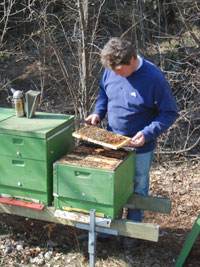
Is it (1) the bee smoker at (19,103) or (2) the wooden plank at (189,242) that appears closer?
(2) the wooden plank at (189,242)

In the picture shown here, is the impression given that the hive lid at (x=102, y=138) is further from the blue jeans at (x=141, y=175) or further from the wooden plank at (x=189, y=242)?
the wooden plank at (x=189, y=242)

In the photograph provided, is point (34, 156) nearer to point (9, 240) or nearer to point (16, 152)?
point (16, 152)

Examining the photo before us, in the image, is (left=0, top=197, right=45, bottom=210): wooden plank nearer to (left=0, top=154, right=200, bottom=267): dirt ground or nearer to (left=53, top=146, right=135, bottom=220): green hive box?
(left=53, top=146, right=135, bottom=220): green hive box

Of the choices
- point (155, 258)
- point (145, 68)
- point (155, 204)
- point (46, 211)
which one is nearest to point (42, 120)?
point (46, 211)

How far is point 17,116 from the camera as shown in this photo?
11.0 feet

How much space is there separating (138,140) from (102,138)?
0.99 ft

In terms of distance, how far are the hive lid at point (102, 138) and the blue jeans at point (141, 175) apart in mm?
401

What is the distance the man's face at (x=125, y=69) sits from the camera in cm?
298

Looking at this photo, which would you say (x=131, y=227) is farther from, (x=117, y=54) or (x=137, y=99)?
(x=117, y=54)

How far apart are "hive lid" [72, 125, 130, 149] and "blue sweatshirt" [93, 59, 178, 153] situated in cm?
23

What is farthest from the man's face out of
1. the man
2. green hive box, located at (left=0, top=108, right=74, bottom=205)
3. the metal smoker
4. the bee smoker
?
the bee smoker

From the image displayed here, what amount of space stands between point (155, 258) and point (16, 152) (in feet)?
5.33

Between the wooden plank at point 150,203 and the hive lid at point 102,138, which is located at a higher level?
the hive lid at point 102,138

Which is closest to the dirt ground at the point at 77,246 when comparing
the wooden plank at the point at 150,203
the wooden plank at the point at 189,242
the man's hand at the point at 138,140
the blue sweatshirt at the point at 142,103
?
the wooden plank at the point at 189,242
